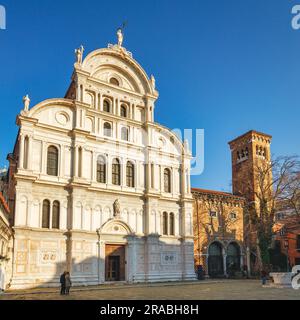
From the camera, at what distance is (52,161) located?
3166 cm

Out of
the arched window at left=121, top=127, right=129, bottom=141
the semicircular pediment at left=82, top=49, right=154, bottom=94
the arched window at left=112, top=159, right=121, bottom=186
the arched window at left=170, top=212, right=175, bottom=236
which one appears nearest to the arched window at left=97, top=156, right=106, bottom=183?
the arched window at left=112, top=159, right=121, bottom=186

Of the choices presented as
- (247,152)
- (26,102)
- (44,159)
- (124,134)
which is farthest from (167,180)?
(247,152)

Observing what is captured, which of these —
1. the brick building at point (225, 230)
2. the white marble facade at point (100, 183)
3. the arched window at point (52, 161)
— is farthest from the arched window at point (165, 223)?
the arched window at point (52, 161)

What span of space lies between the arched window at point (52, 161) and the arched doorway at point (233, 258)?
73.7ft

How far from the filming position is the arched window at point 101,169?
33.7 metres

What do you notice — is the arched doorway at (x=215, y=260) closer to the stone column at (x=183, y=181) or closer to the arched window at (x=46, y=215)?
the stone column at (x=183, y=181)

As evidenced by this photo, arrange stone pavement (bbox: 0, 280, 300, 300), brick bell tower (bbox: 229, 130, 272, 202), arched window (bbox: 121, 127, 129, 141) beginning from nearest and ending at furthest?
stone pavement (bbox: 0, 280, 300, 300)
arched window (bbox: 121, 127, 129, 141)
brick bell tower (bbox: 229, 130, 272, 202)

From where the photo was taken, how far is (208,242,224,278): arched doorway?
41938 mm

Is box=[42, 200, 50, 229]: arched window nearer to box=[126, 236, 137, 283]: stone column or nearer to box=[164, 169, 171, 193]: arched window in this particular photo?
box=[126, 236, 137, 283]: stone column

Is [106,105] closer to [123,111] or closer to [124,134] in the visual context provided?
[123,111]

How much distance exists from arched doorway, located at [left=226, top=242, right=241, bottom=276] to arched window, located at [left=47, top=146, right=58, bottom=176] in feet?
73.7

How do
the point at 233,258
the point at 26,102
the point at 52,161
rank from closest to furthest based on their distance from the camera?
1. the point at 26,102
2. the point at 52,161
3. the point at 233,258

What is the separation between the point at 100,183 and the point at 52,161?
4.38 meters
